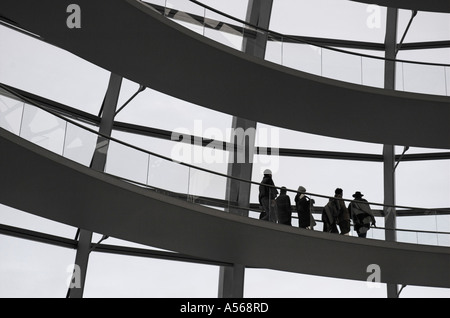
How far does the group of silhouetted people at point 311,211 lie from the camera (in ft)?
51.5

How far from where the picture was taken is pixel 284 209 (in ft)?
51.6

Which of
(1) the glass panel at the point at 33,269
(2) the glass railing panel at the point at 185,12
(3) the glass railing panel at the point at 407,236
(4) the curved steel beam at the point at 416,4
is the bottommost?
(1) the glass panel at the point at 33,269

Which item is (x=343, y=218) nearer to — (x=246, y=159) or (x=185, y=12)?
(x=246, y=159)

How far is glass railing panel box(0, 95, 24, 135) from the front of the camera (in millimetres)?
13562

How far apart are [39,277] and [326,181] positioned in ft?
26.1

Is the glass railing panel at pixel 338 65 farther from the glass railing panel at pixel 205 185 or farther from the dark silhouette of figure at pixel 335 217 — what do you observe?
the glass railing panel at pixel 205 185

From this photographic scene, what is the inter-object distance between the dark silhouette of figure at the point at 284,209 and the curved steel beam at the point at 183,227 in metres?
0.54

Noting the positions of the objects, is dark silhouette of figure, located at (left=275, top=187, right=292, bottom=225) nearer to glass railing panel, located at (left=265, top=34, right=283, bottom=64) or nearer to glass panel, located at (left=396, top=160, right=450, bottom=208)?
glass railing panel, located at (left=265, top=34, right=283, bottom=64)

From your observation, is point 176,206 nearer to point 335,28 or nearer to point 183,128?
point 183,128

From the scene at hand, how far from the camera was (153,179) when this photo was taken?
618 inches

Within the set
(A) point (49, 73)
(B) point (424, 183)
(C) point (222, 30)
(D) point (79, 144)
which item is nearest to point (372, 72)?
(B) point (424, 183)

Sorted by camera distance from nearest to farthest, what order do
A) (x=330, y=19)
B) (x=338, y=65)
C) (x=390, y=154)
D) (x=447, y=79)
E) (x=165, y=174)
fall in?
(x=165, y=174) → (x=338, y=65) → (x=447, y=79) → (x=390, y=154) → (x=330, y=19)

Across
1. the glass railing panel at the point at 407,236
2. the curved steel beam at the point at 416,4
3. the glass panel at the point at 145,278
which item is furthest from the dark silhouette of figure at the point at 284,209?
the curved steel beam at the point at 416,4

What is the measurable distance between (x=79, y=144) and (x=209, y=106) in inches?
137
